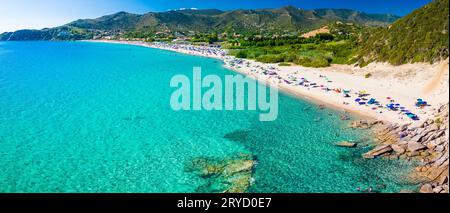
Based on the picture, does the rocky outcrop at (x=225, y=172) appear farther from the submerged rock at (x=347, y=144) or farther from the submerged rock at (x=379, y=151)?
the submerged rock at (x=379, y=151)

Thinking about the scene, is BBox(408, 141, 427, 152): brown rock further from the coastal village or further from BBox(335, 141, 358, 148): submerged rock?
BBox(335, 141, 358, 148): submerged rock

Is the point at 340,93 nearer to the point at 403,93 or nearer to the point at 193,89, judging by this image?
the point at 403,93

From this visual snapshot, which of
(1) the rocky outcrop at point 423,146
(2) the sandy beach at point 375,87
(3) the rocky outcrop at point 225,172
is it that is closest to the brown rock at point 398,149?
(1) the rocky outcrop at point 423,146

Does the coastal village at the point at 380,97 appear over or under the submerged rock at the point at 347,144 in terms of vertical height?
over

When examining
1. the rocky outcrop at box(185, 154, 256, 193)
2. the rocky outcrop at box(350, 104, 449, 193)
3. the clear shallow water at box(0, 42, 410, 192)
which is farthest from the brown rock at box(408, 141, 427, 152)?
the rocky outcrop at box(185, 154, 256, 193)

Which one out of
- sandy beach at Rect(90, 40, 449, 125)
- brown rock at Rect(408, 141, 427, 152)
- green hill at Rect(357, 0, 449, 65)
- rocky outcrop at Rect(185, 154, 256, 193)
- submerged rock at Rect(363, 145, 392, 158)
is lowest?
rocky outcrop at Rect(185, 154, 256, 193)
